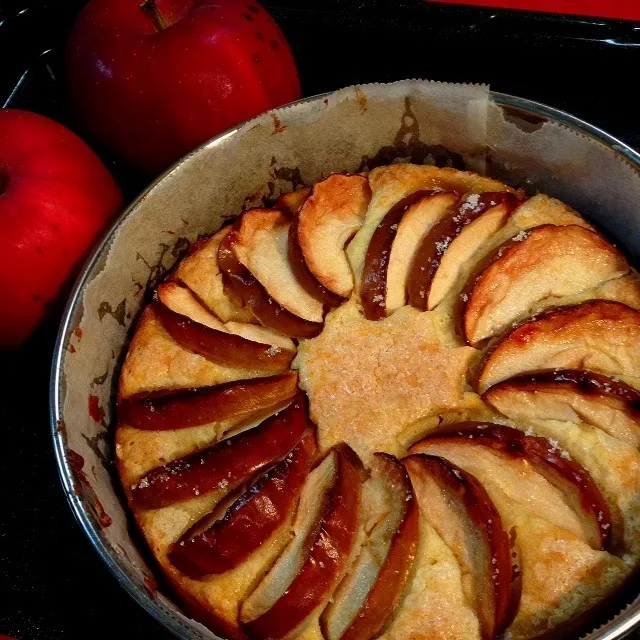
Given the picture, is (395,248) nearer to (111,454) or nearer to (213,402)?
(213,402)

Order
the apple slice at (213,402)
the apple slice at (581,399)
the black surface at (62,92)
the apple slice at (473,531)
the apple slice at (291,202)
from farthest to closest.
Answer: the apple slice at (291,202)
the black surface at (62,92)
the apple slice at (213,402)
the apple slice at (581,399)
the apple slice at (473,531)

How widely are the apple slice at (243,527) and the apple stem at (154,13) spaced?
1.23m

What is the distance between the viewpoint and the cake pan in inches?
54.7

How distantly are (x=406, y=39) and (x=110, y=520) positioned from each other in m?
1.58

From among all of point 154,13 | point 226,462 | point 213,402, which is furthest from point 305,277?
point 154,13

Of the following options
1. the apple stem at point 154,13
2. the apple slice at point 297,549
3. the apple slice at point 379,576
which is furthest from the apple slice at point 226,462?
the apple stem at point 154,13

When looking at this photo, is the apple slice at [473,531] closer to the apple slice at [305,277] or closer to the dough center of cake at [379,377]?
the dough center of cake at [379,377]

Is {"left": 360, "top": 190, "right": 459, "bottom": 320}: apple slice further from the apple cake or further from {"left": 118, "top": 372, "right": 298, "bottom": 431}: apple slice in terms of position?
{"left": 118, "top": 372, "right": 298, "bottom": 431}: apple slice

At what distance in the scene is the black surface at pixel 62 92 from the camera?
5.65 ft

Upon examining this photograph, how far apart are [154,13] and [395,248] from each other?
93cm

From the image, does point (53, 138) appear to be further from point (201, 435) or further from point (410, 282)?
point (410, 282)

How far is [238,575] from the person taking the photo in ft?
4.92

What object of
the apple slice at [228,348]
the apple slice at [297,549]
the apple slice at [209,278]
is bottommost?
the apple slice at [297,549]

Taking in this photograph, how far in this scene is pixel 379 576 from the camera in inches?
54.8
